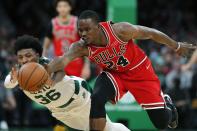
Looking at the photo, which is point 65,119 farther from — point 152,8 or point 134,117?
point 152,8

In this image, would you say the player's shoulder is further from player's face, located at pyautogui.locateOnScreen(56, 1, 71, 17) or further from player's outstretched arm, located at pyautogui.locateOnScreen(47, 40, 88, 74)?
player's face, located at pyautogui.locateOnScreen(56, 1, 71, 17)

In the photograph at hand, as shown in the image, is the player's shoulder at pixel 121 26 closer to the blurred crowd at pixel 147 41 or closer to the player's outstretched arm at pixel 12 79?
the player's outstretched arm at pixel 12 79

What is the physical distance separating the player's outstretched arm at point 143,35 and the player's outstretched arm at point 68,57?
0.46 metres

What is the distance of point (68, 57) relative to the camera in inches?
312

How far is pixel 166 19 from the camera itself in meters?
16.8

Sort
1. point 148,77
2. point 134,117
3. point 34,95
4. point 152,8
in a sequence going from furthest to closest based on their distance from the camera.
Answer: point 152,8 → point 134,117 → point 148,77 → point 34,95

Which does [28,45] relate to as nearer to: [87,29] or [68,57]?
[68,57]

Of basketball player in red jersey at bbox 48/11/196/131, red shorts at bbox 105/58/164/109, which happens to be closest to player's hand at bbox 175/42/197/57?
basketball player in red jersey at bbox 48/11/196/131

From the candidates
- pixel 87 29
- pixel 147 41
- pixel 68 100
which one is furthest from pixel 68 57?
pixel 147 41

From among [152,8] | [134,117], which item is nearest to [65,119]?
[134,117]

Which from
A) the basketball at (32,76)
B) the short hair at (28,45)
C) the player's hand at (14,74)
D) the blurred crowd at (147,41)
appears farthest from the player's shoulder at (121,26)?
the blurred crowd at (147,41)

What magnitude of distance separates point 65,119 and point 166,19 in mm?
8752

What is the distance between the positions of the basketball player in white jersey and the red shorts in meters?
0.38

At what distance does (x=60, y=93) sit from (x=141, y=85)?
104 centimetres
